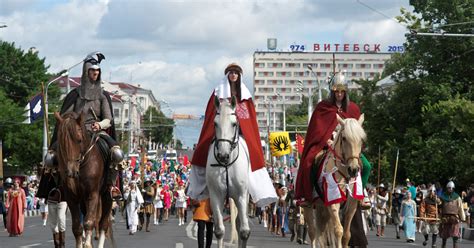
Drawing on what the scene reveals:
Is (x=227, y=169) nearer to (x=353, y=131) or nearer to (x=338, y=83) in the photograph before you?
(x=353, y=131)

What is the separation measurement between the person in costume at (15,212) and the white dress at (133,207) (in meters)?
3.55

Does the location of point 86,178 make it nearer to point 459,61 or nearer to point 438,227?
point 438,227

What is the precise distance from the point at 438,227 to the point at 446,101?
102 feet

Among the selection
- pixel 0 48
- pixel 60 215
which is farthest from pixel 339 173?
pixel 0 48

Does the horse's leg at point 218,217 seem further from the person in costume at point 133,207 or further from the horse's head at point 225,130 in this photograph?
the person in costume at point 133,207

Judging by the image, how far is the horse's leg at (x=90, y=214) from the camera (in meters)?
15.0

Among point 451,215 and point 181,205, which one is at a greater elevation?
point 181,205

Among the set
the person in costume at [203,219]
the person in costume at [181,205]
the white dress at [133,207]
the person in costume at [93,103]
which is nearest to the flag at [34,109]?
the person in costume at [181,205]

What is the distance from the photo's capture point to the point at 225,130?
51.7 feet

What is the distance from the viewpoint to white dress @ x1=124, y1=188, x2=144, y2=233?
37.4 meters

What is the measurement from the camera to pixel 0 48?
351ft

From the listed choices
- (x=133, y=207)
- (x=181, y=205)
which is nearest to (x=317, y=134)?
(x=133, y=207)

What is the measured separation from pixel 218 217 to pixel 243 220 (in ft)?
1.19

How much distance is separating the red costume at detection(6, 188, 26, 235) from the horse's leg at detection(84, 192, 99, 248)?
66.0 ft
